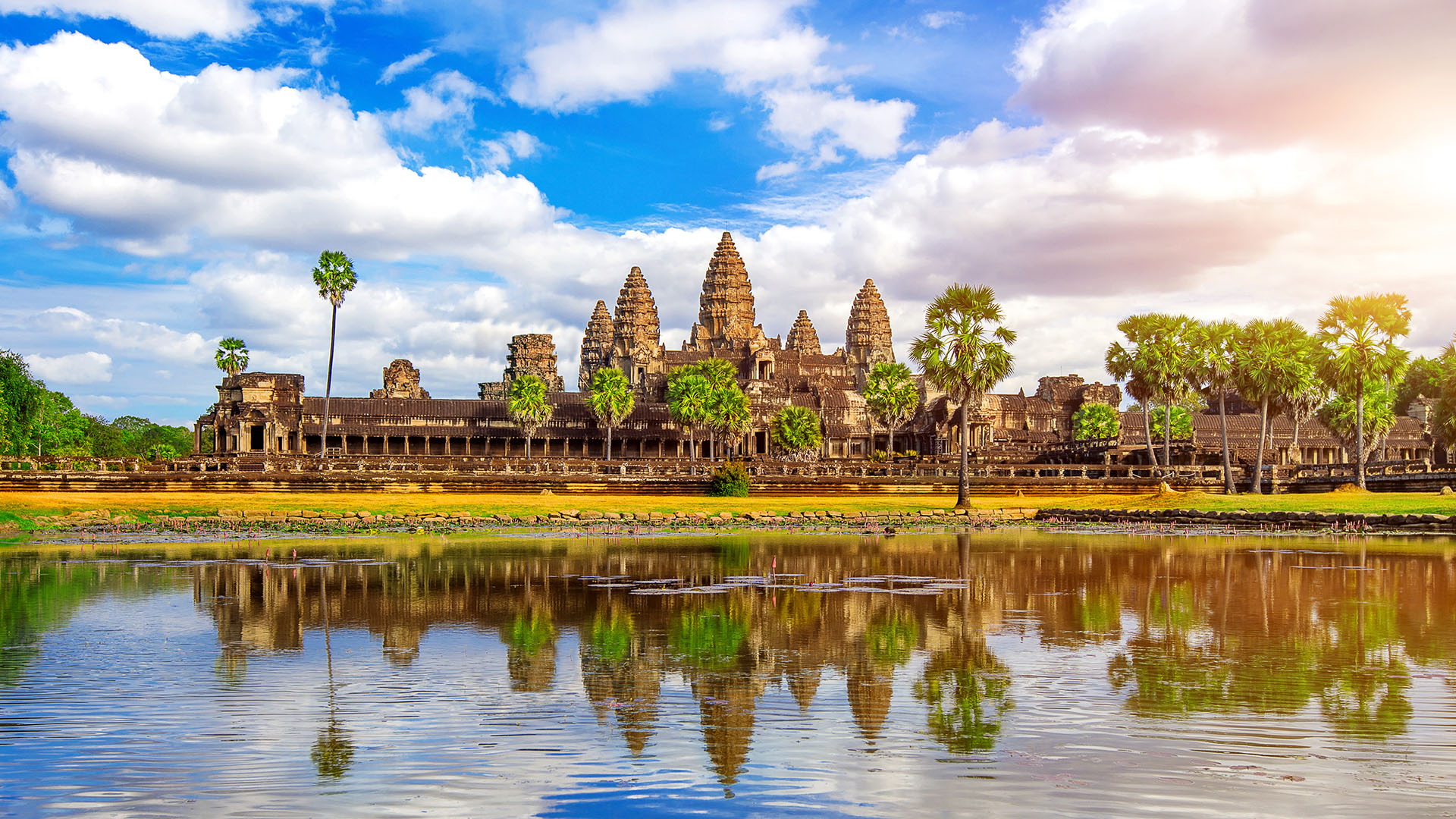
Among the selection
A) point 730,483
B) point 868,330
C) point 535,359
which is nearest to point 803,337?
point 868,330

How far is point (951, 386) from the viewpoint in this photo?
177 ft

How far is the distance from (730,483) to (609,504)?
362 inches

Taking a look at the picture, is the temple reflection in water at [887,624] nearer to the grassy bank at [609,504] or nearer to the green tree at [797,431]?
the grassy bank at [609,504]

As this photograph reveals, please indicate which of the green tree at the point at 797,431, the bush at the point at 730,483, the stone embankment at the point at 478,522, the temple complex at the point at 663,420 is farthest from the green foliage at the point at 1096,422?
the stone embankment at the point at 478,522

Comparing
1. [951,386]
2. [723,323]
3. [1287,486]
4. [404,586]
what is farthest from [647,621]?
[723,323]

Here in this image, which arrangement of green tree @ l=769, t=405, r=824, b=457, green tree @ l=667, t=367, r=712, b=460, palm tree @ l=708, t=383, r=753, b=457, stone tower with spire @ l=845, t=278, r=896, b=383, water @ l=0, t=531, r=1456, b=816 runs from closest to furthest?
water @ l=0, t=531, r=1456, b=816 → green tree @ l=667, t=367, r=712, b=460 → palm tree @ l=708, t=383, r=753, b=457 → green tree @ l=769, t=405, r=824, b=457 → stone tower with spire @ l=845, t=278, r=896, b=383

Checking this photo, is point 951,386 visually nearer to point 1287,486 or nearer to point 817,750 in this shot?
point 1287,486

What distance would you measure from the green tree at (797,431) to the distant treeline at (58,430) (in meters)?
54.9

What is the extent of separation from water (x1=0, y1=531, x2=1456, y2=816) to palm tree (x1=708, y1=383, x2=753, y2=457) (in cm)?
7063

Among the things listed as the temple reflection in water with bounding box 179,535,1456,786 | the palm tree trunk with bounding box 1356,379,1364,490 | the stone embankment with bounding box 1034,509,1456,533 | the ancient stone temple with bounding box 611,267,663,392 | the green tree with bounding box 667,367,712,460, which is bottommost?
the stone embankment with bounding box 1034,509,1456,533

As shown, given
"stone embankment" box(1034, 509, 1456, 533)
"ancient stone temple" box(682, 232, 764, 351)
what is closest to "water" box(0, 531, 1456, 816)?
"stone embankment" box(1034, 509, 1456, 533)

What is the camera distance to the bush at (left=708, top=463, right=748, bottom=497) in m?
58.3

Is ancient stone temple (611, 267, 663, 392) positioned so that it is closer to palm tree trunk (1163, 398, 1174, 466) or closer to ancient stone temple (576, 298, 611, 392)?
ancient stone temple (576, 298, 611, 392)

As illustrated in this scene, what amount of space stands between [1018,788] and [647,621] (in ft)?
28.3
